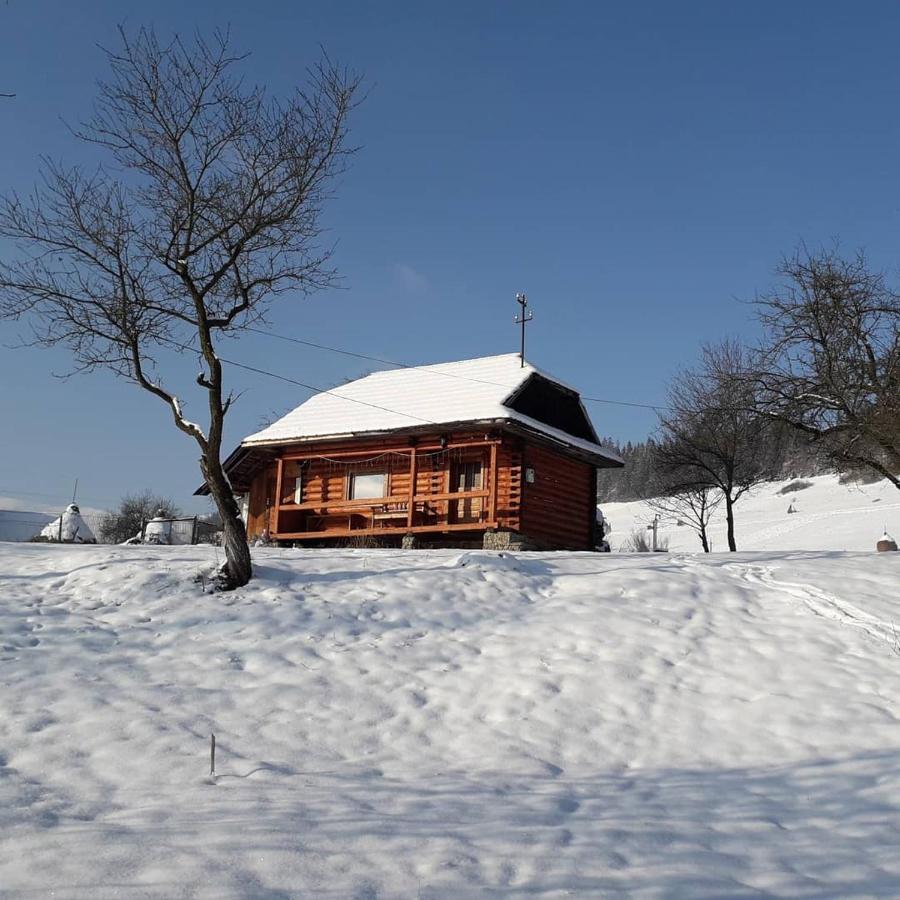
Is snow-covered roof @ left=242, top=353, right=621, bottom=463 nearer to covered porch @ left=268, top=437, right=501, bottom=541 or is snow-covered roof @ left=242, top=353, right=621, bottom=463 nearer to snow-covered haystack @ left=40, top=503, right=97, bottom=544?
covered porch @ left=268, top=437, right=501, bottom=541

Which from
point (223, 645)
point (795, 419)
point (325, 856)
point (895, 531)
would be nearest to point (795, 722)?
point (325, 856)

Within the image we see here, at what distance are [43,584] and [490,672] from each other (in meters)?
6.37

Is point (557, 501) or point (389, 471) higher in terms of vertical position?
point (389, 471)

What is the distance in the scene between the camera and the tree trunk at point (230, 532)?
39.4ft

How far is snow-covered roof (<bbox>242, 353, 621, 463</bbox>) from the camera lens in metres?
21.0

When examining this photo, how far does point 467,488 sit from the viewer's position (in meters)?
21.9

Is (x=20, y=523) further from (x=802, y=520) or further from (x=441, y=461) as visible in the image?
(x=802, y=520)

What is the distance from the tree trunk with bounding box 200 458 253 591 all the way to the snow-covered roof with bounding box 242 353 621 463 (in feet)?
27.2

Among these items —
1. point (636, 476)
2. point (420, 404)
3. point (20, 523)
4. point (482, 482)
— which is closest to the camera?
point (482, 482)

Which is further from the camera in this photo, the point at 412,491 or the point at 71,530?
the point at 71,530

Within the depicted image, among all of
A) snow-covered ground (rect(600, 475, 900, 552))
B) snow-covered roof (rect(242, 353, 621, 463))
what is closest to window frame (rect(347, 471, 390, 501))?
snow-covered roof (rect(242, 353, 621, 463))

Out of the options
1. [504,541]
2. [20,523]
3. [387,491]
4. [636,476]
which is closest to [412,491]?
[387,491]

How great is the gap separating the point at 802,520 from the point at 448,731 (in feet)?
174

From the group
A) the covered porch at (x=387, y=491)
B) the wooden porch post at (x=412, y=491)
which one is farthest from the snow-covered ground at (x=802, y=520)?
the wooden porch post at (x=412, y=491)
